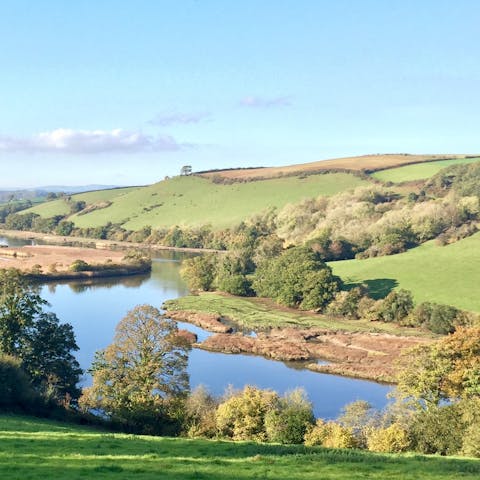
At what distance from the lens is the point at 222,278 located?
374 ft

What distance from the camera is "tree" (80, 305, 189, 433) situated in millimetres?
36938

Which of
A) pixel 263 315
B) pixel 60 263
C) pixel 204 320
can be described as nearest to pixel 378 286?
pixel 263 315

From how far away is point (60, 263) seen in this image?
432 ft

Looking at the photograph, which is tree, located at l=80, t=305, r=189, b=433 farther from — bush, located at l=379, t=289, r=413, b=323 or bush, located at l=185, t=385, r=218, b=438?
bush, located at l=379, t=289, r=413, b=323

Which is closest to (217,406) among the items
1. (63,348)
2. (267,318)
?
(63,348)

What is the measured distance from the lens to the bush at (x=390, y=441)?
3203 centimetres

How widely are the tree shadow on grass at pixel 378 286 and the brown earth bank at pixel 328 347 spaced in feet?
65.1

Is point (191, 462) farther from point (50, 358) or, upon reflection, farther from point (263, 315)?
point (263, 315)

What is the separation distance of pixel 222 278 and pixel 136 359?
73010 millimetres

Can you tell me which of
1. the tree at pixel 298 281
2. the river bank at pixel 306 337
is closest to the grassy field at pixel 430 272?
the tree at pixel 298 281

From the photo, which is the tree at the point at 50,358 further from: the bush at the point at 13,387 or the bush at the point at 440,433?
the bush at the point at 440,433

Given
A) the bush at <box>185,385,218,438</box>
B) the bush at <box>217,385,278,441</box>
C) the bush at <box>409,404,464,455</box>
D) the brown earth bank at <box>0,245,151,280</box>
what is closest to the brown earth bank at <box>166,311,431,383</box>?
the bush at <box>409,404,464,455</box>

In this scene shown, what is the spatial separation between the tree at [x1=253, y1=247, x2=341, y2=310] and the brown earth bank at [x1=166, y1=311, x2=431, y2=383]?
14838mm

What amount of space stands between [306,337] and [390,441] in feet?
145
